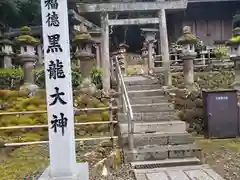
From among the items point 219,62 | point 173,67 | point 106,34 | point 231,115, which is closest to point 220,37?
point 219,62

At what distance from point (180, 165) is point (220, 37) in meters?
15.4

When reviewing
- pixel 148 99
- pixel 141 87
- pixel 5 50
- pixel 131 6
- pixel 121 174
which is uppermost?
pixel 131 6

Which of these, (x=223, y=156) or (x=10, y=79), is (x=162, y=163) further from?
(x=10, y=79)

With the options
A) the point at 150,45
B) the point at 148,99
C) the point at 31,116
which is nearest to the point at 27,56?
the point at 31,116

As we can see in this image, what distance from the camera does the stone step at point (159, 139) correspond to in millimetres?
5879

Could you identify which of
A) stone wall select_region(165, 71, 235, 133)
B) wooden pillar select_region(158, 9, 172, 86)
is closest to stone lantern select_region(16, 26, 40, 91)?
wooden pillar select_region(158, 9, 172, 86)

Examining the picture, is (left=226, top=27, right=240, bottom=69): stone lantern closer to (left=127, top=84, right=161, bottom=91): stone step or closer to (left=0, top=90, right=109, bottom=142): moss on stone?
(left=127, top=84, right=161, bottom=91): stone step

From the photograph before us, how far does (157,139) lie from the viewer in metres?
5.93

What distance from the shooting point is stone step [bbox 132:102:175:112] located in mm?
7422

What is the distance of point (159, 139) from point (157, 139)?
0.14ft

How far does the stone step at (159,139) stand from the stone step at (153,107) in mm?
1398

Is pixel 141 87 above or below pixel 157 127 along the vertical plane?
above

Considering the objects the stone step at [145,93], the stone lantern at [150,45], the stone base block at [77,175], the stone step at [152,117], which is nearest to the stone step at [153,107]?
the stone step at [152,117]

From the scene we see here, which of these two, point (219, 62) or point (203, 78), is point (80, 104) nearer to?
point (203, 78)
